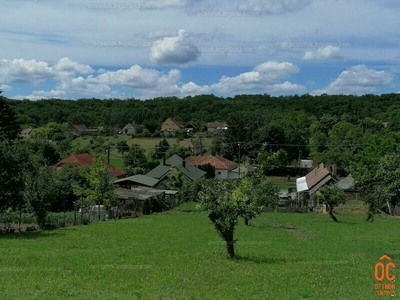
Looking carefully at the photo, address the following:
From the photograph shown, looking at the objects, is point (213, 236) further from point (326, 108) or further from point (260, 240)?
point (326, 108)

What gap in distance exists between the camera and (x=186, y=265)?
18.7 meters

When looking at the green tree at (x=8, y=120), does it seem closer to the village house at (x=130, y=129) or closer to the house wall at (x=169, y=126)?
the village house at (x=130, y=129)

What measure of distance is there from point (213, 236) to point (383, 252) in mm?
10646

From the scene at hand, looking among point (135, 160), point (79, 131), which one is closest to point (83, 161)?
point (135, 160)

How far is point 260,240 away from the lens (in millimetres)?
29359

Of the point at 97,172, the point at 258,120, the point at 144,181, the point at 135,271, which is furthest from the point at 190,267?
the point at 258,120

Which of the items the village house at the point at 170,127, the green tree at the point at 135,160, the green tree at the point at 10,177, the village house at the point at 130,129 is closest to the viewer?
the green tree at the point at 10,177

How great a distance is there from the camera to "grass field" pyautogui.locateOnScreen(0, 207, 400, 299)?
14.3 metres

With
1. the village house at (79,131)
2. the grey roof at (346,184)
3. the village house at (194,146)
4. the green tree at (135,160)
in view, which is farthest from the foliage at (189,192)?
the village house at (79,131)

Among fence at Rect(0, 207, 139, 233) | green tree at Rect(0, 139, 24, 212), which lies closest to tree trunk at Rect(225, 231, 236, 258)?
green tree at Rect(0, 139, 24, 212)

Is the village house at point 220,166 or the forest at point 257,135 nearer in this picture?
the forest at point 257,135

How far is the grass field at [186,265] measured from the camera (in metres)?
14.3

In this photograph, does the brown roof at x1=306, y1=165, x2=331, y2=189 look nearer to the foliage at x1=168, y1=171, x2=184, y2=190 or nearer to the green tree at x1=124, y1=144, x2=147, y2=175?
the foliage at x1=168, y1=171, x2=184, y2=190

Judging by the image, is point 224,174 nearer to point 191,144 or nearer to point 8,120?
point 191,144
